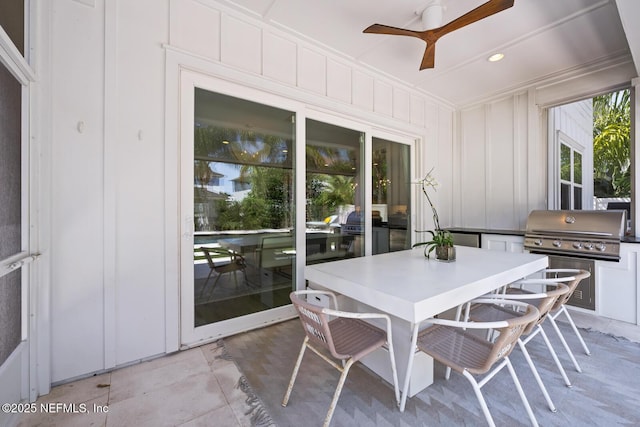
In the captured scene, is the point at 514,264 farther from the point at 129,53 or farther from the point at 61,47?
the point at 61,47

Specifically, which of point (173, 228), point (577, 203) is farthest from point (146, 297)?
point (577, 203)

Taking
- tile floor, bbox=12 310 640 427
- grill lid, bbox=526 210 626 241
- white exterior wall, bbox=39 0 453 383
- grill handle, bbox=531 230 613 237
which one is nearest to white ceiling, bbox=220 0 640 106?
white exterior wall, bbox=39 0 453 383

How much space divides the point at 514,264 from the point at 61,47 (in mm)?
3549

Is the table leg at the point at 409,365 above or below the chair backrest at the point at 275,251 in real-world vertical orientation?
below

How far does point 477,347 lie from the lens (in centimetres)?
145

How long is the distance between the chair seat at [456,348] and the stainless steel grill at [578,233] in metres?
2.32

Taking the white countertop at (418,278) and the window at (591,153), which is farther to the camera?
the window at (591,153)

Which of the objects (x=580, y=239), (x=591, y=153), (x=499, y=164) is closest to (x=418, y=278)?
(x=580, y=239)

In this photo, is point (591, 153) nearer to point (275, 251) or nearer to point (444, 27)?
point (444, 27)

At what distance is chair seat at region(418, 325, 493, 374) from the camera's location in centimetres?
129

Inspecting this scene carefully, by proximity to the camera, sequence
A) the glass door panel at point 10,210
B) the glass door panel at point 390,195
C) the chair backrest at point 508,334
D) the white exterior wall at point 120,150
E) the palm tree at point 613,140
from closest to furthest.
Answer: the chair backrest at point 508,334 → the glass door panel at point 10,210 → the white exterior wall at point 120,150 → the palm tree at point 613,140 → the glass door panel at point 390,195

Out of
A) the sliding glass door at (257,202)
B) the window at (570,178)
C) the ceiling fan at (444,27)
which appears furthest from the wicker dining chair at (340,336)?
the window at (570,178)

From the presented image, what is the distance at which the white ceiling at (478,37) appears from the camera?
2.30 meters

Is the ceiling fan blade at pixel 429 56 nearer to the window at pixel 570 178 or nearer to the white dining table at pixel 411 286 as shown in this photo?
the white dining table at pixel 411 286
